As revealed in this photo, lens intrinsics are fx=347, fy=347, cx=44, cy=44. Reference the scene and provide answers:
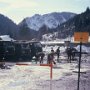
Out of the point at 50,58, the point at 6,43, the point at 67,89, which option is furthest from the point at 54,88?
the point at 6,43

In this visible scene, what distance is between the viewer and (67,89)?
16078mm

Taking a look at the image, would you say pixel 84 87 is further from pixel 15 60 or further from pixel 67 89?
pixel 15 60

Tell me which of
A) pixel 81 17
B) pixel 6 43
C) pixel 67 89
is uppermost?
pixel 81 17

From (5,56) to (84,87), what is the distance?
20.3 m

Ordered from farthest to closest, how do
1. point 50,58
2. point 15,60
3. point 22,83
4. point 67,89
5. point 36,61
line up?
point 15,60, point 36,61, point 50,58, point 22,83, point 67,89

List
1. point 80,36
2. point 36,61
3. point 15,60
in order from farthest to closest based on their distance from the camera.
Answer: point 15,60 → point 36,61 → point 80,36

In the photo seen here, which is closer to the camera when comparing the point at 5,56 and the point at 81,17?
the point at 5,56

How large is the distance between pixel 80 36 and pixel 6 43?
73.5 ft

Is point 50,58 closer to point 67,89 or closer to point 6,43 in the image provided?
point 6,43

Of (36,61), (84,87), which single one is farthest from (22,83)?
(36,61)

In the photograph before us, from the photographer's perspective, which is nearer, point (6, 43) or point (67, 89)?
point (67, 89)

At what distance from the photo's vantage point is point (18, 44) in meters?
38.1

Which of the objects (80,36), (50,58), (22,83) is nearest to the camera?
(80,36)

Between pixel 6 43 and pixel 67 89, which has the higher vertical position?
pixel 6 43
